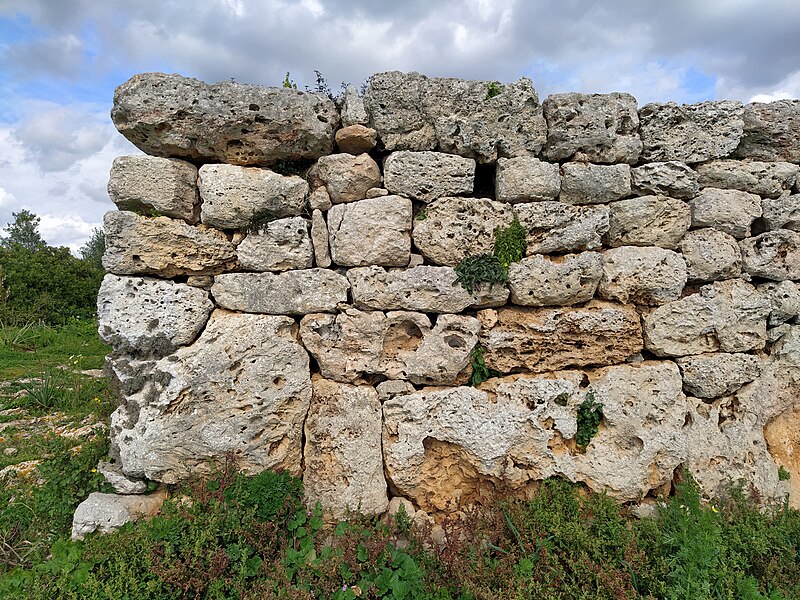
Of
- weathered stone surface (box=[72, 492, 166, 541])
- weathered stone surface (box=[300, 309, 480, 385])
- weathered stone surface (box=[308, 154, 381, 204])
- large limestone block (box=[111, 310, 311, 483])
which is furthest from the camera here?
weathered stone surface (box=[308, 154, 381, 204])

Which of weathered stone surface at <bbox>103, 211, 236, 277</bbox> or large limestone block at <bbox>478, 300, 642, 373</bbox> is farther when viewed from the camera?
large limestone block at <bbox>478, 300, 642, 373</bbox>

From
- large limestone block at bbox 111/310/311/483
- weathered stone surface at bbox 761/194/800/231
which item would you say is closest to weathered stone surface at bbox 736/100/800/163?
weathered stone surface at bbox 761/194/800/231

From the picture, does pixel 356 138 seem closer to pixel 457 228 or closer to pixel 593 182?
pixel 457 228

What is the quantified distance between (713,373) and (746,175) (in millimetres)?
1854

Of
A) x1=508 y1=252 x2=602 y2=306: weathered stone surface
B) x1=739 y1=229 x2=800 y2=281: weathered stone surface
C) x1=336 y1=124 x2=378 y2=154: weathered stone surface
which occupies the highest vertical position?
x1=336 y1=124 x2=378 y2=154: weathered stone surface

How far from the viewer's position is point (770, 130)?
417 cm

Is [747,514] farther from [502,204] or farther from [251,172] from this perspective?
[251,172]

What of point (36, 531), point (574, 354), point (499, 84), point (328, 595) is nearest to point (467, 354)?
point (574, 354)

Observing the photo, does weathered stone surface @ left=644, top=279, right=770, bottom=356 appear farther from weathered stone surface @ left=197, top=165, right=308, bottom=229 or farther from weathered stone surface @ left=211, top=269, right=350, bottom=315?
weathered stone surface @ left=197, top=165, right=308, bottom=229

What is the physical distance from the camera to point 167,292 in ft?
12.1

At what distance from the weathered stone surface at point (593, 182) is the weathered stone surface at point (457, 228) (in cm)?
64

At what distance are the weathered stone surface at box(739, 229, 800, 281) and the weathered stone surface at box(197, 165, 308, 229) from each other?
4222 mm

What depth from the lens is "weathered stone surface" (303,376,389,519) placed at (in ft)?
12.1

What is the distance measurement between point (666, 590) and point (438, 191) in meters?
3.32
